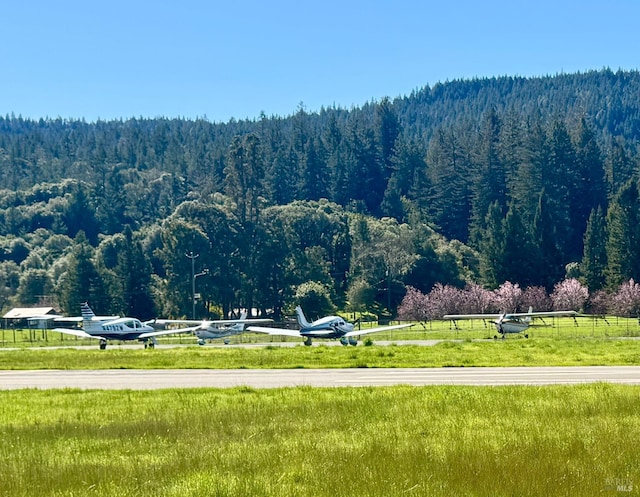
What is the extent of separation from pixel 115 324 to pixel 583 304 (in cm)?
6825

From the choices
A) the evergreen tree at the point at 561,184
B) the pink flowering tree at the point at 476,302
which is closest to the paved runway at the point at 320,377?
the pink flowering tree at the point at 476,302

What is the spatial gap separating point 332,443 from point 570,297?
10226 centimetres

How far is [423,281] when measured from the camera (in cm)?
12800

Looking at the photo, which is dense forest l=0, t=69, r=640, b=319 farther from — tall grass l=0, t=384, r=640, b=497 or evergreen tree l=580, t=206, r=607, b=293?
tall grass l=0, t=384, r=640, b=497

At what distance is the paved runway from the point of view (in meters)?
30.0

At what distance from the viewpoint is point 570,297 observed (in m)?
116

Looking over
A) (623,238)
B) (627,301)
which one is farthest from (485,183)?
(627,301)

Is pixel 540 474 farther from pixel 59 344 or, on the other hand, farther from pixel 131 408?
pixel 59 344

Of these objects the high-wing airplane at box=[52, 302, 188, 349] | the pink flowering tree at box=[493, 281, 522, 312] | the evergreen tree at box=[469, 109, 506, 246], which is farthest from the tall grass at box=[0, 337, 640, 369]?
the evergreen tree at box=[469, 109, 506, 246]

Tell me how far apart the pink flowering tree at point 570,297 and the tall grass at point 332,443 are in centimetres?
9171

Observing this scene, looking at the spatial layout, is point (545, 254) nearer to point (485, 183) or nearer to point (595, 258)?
point (595, 258)

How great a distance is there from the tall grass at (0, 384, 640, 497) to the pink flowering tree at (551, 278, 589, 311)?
91.7 meters

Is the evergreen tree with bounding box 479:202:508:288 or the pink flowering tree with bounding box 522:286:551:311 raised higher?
the evergreen tree with bounding box 479:202:508:288

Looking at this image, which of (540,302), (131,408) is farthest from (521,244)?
(131,408)
